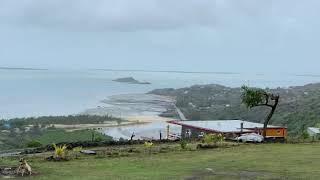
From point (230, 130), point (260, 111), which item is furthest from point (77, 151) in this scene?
point (260, 111)

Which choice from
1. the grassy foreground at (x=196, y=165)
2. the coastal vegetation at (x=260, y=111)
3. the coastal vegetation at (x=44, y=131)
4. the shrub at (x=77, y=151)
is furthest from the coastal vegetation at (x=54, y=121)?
the grassy foreground at (x=196, y=165)

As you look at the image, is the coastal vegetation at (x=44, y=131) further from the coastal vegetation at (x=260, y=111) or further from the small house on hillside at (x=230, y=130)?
the coastal vegetation at (x=260, y=111)

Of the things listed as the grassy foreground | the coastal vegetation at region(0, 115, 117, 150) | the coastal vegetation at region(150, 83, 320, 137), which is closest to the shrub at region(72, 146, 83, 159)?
the grassy foreground

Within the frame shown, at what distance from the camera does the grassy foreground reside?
1792cm

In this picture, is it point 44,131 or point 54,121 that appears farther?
point 54,121

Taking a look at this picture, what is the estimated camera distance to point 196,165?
20438 millimetres

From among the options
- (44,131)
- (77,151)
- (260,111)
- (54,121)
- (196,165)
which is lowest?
(196,165)

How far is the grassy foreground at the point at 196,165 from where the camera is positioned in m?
17.9

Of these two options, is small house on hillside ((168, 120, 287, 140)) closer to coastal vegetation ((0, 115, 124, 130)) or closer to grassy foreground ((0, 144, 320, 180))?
grassy foreground ((0, 144, 320, 180))

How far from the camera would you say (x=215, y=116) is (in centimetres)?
8269

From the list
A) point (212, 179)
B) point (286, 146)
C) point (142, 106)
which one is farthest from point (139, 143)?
point (142, 106)

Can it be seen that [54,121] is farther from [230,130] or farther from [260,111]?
[230,130]

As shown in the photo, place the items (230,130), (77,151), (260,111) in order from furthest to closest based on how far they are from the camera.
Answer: (260,111) → (230,130) → (77,151)

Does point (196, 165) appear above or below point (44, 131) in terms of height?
below
